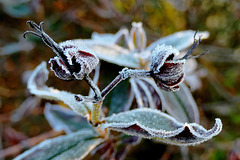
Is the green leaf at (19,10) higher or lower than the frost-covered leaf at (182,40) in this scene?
higher

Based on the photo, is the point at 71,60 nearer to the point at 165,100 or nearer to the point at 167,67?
the point at 167,67

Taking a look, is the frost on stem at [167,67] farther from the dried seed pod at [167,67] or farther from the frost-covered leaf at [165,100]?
the frost-covered leaf at [165,100]

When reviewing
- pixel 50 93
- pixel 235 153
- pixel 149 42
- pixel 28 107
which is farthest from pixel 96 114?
pixel 149 42

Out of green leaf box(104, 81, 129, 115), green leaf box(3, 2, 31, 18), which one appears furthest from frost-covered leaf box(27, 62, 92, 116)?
green leaf box(3, 2, 31, 18)

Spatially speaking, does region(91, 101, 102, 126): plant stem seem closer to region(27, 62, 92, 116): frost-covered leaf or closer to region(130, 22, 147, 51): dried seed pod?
region(27, 62, 92, 116): frost-covered leaf

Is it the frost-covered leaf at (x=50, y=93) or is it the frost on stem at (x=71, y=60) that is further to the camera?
the frost-covered leaf at (x=50, y=93)

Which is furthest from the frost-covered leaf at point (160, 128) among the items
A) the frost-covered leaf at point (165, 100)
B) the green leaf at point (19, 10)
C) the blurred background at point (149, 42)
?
the green leaf at point (19, 10)
